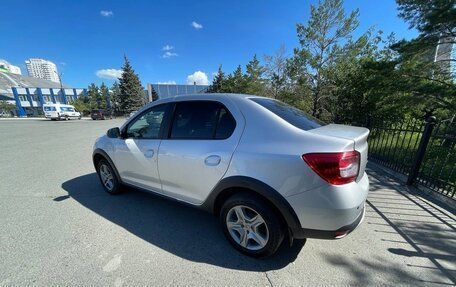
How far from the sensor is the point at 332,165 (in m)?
1.79

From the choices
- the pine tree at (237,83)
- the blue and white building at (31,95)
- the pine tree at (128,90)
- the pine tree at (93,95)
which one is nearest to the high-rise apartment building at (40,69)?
the blue and white building at (31,95)

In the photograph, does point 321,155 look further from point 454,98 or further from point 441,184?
point 454,98

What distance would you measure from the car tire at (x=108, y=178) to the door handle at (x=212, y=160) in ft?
7.00

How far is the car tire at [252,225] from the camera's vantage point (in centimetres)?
210

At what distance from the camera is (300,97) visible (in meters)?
17.3

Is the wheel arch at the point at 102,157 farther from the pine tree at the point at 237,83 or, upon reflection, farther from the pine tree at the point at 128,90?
the pine tree at the point at 128,90

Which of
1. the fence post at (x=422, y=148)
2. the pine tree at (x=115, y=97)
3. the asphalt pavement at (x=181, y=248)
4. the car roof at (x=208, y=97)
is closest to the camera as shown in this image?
the asphalt pavement at (x=181, y=248)

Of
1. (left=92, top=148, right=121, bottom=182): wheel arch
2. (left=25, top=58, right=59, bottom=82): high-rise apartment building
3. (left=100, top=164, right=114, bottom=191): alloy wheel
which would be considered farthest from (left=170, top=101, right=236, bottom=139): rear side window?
(left=25, top=58, right=59, bottom=82): high-rise apartment building

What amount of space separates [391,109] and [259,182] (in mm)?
10107

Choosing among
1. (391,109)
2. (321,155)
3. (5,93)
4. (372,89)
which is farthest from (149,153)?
(5,93)

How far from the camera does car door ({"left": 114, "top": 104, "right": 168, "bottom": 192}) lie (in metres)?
2.92

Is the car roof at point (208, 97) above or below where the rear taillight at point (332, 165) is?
above

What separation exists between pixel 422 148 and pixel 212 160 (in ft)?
14.2

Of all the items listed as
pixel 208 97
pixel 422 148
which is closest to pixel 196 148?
pixel 208 97
